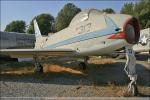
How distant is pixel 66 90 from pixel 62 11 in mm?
64290

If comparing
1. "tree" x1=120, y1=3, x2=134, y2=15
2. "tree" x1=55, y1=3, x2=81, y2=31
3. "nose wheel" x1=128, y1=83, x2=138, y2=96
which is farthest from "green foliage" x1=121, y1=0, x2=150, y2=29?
"nose wheel" x1=128, y1=83, x2=138, y2=96

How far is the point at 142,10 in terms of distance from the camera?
58.3 m

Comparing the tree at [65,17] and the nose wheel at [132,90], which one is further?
the tree at [65,17]

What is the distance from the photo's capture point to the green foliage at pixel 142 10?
184 feet

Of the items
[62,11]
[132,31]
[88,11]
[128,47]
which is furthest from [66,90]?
[62,11]

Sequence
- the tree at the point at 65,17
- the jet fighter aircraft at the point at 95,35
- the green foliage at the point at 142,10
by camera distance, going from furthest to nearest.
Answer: the tree at the point at 65,17 < the green foliage at the point at 142,10 < the jet fighter aircraft at the point at 95,35

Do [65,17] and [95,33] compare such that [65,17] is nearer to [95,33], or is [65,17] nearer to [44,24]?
[44,24]

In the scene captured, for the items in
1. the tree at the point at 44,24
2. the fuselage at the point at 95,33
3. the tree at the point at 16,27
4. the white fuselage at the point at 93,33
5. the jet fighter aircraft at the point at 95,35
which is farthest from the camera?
the tree at the point at 16,27

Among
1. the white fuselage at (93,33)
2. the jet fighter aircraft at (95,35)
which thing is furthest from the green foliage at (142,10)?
the jet fighter aircraft at (95,35)

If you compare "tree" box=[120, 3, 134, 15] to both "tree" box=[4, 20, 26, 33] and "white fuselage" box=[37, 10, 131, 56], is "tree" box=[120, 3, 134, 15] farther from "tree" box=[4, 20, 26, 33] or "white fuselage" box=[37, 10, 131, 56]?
"white fuselage" box=[37, 10, 131, 56]

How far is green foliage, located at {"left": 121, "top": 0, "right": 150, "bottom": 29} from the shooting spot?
56031mm

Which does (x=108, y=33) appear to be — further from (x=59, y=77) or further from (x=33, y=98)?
(x=33, y=98)

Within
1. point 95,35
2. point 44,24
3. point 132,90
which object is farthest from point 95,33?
point 44,24

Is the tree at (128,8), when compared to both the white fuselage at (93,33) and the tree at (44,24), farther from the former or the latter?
the white fuselage at (93,33)
